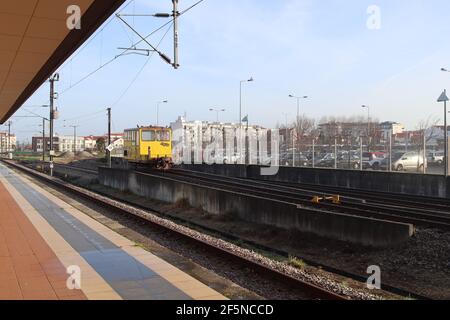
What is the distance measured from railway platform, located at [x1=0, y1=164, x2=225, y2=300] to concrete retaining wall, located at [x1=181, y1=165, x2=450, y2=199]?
52.2ft

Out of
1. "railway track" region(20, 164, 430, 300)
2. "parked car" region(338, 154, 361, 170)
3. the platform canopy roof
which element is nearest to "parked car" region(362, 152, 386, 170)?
"parked car" region(338, 154, 361, 170)

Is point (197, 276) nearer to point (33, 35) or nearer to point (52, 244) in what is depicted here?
point (52, 244)

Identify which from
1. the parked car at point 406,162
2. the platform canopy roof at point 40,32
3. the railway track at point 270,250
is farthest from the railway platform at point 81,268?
the parked car at point 406,162

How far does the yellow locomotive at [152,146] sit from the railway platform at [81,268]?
2238 cm

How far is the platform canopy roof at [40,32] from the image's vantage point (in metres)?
7.83

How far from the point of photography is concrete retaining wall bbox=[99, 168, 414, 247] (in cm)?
1117

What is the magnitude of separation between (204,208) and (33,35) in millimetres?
10532

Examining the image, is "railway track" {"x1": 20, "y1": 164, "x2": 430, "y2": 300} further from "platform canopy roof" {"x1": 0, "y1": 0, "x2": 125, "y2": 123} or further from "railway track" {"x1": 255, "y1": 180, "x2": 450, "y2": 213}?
"platform canopy roof" {"x1": 0, "y1": 0, "x2": 125, "y2": 123}

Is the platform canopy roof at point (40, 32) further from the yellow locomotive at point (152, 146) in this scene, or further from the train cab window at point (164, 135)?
the train cab window at point (164, 135)

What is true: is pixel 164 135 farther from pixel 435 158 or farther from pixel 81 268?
pixel 81 268

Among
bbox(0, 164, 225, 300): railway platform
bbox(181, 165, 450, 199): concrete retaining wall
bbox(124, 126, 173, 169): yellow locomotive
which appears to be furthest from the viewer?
bbox(124, 126, 173, 169): yellow locomotive

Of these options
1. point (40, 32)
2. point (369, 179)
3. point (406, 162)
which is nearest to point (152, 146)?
point (369, 179)

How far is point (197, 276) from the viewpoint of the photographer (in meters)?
7.74
